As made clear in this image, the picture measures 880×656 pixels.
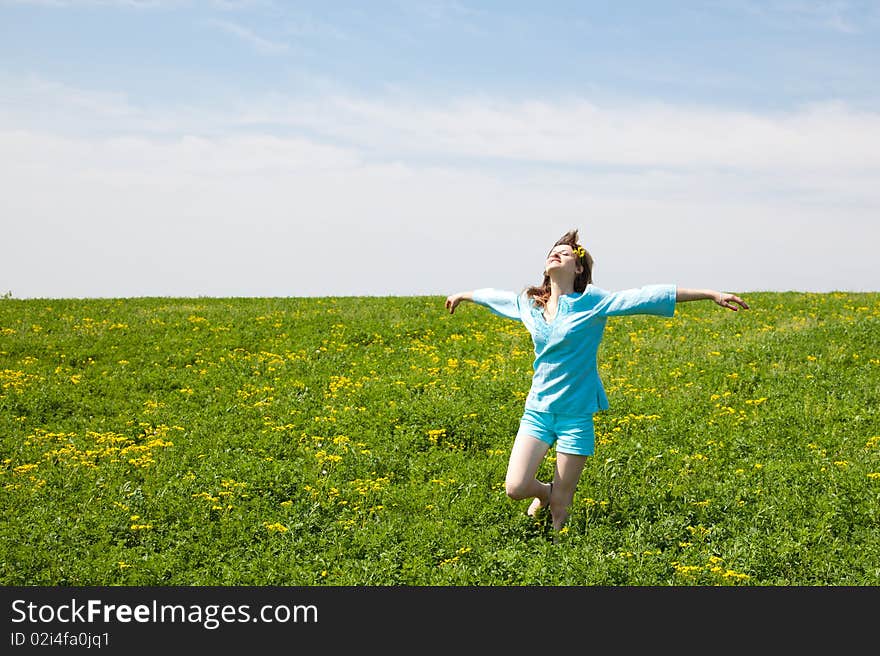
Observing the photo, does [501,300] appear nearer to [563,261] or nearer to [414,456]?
[563,261]

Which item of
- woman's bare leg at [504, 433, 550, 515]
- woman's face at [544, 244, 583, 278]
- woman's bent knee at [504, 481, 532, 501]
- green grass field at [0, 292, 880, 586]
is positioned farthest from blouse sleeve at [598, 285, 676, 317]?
green grass field at [0, 292, 880, 586]

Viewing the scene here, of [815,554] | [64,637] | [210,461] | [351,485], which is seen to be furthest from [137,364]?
[815,554]

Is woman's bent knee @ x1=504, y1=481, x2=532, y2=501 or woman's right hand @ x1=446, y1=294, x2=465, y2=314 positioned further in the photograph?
woman's right hand @ x1=446, y1=294, x2=465, y2=314

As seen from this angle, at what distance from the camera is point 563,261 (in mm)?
7734

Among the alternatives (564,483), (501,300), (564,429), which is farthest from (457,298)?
(564,483)

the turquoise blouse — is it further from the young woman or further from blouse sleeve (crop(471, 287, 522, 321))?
blouse sleeve (crop(471, 287, 522, 321))

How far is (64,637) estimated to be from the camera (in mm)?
6406

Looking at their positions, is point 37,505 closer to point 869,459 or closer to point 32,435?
point 32,435

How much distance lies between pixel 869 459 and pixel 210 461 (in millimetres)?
8762

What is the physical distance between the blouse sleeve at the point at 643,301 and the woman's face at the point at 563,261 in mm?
522

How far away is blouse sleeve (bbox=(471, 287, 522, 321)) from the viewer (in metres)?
8.12

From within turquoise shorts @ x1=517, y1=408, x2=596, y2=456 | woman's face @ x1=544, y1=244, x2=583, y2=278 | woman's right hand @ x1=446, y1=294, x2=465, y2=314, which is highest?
woman's face @ x1=544, y1=244, x2=583, y2=278

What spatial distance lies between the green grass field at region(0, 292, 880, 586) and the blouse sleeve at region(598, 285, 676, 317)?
7.68ft

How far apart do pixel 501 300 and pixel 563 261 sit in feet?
2.69
